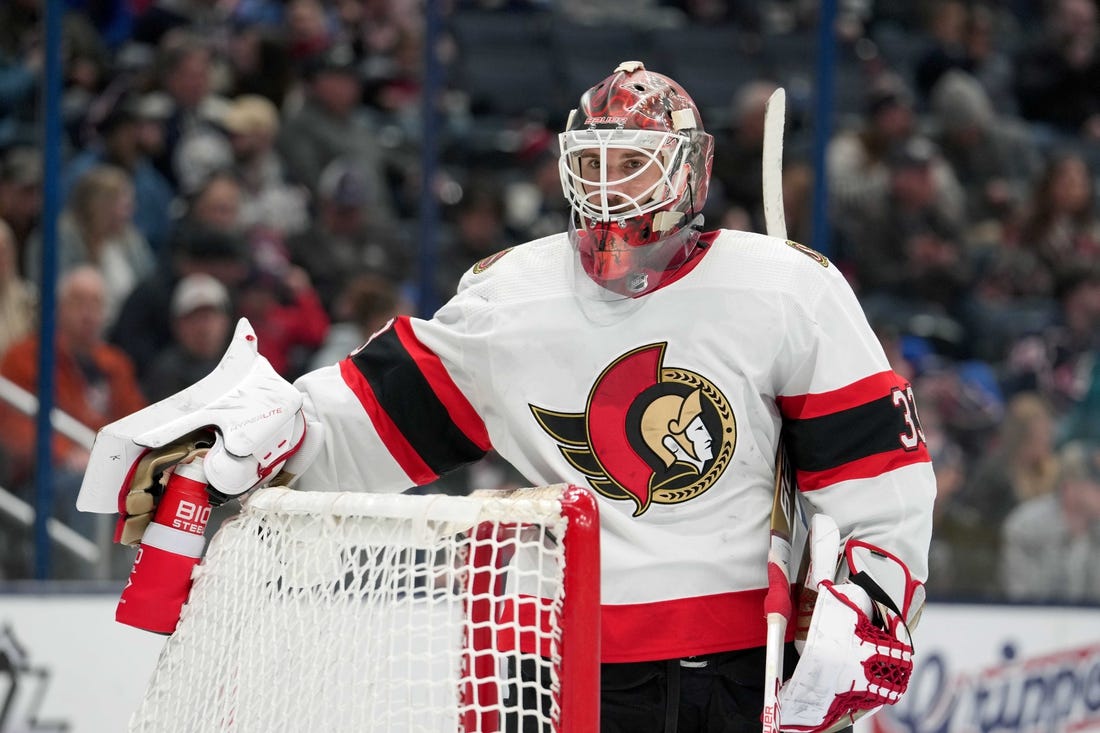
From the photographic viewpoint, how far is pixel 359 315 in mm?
4266

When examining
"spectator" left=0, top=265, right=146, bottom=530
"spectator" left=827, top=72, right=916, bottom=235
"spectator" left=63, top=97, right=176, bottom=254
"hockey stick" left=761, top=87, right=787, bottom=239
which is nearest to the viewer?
"hockey stick" left=761, top=87, right=787, bottom=239

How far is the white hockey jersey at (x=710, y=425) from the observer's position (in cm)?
191

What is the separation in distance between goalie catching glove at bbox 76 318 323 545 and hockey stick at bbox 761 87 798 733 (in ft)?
1.96

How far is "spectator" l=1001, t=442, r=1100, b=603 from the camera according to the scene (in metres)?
4.02

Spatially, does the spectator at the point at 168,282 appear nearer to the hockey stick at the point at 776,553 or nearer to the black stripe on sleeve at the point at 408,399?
the black stripe on sleeve at the point at 408,399

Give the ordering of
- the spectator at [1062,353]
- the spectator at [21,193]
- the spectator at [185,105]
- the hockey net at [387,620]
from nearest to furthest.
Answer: the hockey net at [387,620] < the spectator at [21,193] < the spectator at [1062,353] < the spectator at [185,105]

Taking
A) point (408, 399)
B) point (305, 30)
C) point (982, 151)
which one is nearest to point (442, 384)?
point (408, 399)

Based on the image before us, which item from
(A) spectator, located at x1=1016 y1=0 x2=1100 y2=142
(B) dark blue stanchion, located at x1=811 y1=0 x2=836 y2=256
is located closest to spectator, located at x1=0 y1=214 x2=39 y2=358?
(B) dark blue stanchion, located at x1=811 y1=0 x2=836 y2=256

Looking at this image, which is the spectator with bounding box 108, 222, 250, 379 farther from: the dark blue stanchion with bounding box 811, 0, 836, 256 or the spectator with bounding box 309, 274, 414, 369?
the dark blue stanchion with bounding box 811, 0, 836, 256

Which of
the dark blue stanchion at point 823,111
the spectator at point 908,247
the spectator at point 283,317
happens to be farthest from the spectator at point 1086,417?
the spectator at point 283,317

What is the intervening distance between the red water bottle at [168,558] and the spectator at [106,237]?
7.04 ft

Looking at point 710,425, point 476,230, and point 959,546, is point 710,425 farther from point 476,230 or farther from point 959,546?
point 476,230

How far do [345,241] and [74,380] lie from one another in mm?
1167

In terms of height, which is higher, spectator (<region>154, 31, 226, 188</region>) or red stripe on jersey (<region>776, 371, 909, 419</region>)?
spectator (<region>154, 31, 226, 188</region>)
